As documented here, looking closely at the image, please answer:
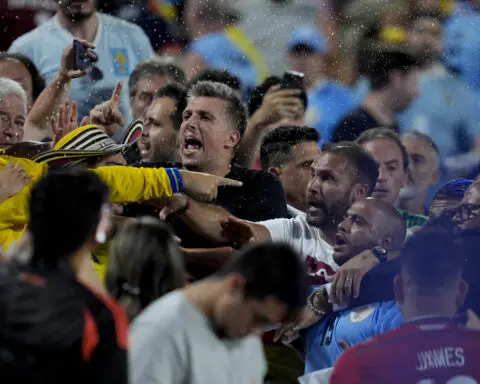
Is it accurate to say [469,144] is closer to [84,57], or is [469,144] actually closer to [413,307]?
[84,57]

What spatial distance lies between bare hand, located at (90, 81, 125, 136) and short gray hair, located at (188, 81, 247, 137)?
372mm

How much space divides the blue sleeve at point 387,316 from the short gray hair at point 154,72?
2.34 metres

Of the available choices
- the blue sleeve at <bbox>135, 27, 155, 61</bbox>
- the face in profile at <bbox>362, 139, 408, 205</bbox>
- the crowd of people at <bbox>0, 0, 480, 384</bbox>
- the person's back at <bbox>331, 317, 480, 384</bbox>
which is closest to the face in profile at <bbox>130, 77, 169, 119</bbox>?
the crowd of people at <bbox>0, 0, 480, 384</bbox>

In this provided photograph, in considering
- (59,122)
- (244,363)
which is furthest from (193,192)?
(244,363)

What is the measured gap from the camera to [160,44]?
7895mm

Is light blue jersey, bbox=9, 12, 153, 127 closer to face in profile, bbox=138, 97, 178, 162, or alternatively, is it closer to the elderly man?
face in profile, bbox=138, 97, 178, 162

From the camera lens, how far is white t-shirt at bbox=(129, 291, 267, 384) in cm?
343

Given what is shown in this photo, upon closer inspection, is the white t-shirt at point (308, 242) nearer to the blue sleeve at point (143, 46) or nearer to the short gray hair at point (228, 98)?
the short gray hair at point (228, 98)

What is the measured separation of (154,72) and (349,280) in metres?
2.35

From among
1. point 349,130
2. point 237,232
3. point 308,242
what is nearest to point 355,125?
point 349,130

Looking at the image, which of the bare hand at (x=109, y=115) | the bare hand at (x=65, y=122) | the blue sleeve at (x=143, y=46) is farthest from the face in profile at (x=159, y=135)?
the blue sleeve at (x=143, y=46)

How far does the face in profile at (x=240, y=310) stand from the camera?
349 cm

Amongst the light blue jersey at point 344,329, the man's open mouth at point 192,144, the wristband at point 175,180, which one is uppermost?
the man's open mouth at point 192,144

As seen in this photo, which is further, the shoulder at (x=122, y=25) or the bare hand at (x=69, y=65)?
the shoulder at (x=122, y=25)
